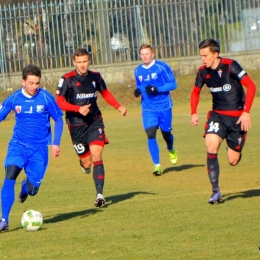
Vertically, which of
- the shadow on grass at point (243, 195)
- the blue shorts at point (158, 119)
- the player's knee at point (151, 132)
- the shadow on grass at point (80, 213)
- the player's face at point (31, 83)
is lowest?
the shadow on grass at point (243, 195)

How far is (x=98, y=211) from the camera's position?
1013 centimetres

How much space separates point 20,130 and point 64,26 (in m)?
19.9

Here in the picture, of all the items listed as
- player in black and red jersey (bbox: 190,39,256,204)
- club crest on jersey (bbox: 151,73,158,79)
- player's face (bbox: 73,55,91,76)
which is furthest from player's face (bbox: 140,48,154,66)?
player in black and red jersey (bbox: 190,39,256,204)

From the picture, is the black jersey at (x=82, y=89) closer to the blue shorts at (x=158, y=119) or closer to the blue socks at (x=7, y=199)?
the blue socks at (x=7, y=199)

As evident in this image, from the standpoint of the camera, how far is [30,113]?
9.38 m

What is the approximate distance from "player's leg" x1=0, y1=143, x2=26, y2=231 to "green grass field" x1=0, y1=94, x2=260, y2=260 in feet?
0.66

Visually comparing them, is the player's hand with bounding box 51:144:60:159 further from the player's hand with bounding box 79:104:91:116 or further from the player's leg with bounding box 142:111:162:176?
the player's leg with bounding box 142:111:162:176

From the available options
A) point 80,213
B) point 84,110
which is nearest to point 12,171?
point 80,213

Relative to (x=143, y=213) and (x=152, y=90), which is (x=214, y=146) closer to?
(x=143, y=213)

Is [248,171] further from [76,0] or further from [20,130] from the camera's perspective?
[76,0]

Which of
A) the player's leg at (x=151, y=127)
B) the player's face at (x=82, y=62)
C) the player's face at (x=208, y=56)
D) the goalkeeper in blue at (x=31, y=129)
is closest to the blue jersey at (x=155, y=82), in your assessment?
the player's leg at (x=151, y=127)

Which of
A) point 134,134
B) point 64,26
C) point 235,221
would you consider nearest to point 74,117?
point 235,221

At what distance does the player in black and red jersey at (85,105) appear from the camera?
10.7 m

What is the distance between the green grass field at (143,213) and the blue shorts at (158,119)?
0.75m
